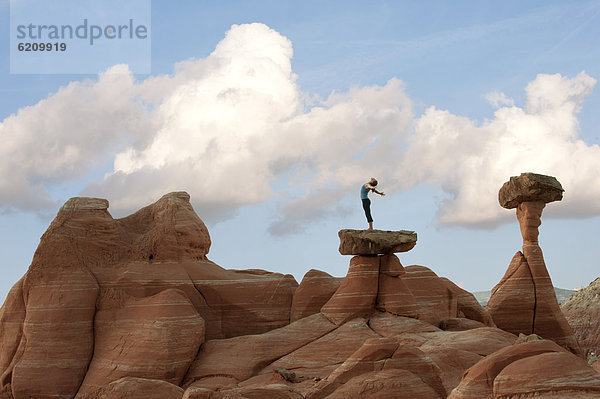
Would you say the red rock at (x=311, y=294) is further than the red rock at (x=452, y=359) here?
Yes

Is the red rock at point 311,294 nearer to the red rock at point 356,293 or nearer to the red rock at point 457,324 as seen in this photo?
the red rock at point 356,293

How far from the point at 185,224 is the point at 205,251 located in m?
1.83

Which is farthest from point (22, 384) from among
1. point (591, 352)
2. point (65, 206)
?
point (591, 352)

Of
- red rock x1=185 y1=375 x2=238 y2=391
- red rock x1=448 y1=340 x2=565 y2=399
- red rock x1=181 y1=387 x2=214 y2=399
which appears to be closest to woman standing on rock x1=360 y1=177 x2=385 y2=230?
red rock x1=185 y1=375 x2=238 y2=391

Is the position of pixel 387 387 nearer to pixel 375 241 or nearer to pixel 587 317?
pixel 375 241

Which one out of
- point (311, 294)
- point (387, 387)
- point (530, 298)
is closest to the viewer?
point (387, 387)

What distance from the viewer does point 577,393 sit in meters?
11.2

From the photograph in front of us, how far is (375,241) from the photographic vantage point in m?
27.8

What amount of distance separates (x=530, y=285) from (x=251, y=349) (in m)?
15.0

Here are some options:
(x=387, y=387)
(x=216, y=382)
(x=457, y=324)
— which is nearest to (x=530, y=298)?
(x=457, y=324)

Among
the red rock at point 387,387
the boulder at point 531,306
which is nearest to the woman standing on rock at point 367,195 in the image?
the boulder at point 531,306

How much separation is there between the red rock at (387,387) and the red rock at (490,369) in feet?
9.89

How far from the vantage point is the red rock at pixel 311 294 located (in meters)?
29.0

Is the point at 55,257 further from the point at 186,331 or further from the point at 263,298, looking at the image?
the point at 263,298
